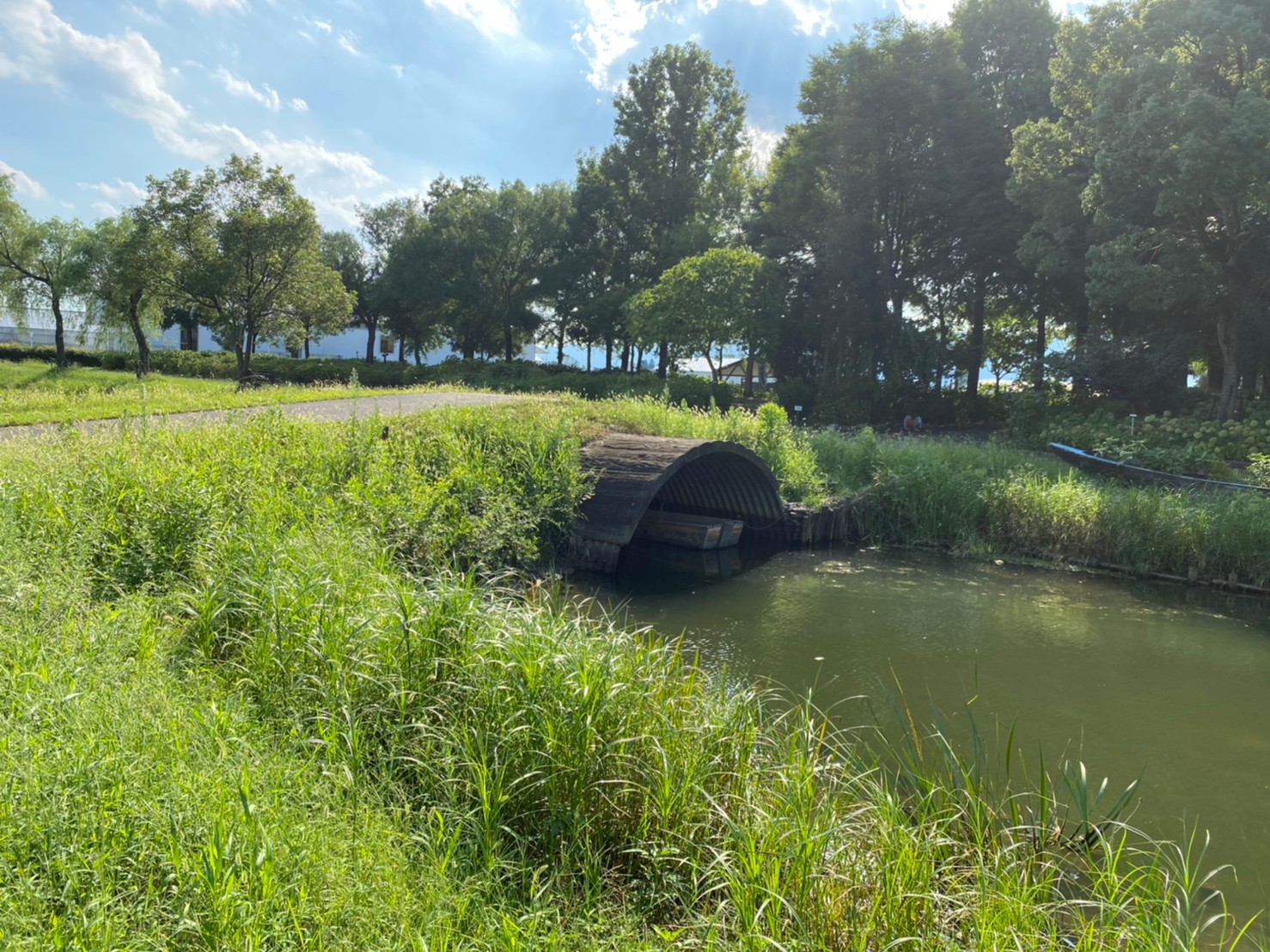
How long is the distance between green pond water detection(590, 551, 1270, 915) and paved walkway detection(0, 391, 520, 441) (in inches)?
183

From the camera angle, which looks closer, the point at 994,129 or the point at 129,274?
the point at 129,274

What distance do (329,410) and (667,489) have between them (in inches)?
225

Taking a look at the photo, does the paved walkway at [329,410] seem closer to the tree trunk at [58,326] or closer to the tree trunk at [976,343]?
the tree trunk at [976,343]

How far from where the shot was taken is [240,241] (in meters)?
24.6

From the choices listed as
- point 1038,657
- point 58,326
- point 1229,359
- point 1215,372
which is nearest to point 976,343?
point 1215,372

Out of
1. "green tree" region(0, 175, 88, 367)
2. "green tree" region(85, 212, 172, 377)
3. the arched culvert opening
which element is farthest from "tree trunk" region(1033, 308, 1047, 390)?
"green tree" region(0, 175, 88, 367)

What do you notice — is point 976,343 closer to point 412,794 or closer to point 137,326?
point 412,794

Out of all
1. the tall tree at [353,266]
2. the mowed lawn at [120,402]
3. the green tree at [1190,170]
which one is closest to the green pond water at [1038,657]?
the mowed lawn at [120,402]

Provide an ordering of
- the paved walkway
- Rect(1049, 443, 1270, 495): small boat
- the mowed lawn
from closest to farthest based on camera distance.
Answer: the paved walkway < the mowed lawn < Rect(1049, 443, 1270, 495): small boat

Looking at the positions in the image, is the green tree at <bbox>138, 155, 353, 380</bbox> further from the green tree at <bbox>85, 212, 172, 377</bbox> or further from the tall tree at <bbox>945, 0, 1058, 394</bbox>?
the tall tree at <bbox>945, 0, 1058, 394</bbox>

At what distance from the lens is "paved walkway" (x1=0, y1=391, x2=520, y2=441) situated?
9.52 metres

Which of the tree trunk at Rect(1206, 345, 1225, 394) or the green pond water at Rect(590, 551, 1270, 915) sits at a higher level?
the tree trunk at Rect(1206, 345, 1225, 394)

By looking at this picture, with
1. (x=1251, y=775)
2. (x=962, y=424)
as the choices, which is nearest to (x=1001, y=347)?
(x=962, y=424)

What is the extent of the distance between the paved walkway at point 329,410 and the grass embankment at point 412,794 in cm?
408
